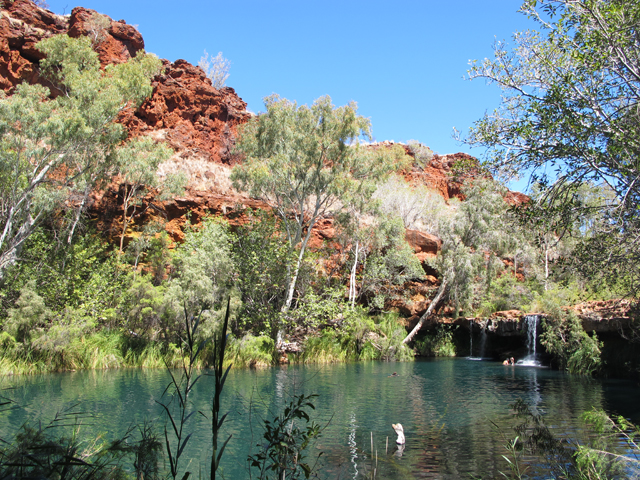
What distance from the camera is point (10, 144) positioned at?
1703 cm

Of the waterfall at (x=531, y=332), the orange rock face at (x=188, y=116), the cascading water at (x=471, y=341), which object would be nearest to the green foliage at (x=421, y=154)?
the orange rock face at (x=188, y=116)

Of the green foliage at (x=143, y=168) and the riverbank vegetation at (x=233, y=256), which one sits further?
the green foliage at (x=143, y=168)

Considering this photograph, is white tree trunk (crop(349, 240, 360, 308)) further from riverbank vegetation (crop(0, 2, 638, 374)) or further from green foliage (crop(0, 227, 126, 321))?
green foliage (crop(0, 227, 126, 321))

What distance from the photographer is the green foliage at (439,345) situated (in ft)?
89.0

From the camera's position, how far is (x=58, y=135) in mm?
16797

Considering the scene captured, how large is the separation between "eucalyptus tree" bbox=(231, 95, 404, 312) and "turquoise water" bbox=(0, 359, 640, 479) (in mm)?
8131

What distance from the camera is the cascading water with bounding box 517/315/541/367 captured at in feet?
72.5

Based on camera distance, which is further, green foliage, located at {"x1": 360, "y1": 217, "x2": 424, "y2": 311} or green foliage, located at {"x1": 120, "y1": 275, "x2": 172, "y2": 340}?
green foliage, located at {"x1": 360, "y1": 217, "x2": 424, "y2": 311}

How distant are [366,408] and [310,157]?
44.0 feet

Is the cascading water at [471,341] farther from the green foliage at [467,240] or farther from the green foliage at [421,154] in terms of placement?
the green foliage at [421,154]

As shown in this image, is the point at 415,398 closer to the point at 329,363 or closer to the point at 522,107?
the point at 522,107

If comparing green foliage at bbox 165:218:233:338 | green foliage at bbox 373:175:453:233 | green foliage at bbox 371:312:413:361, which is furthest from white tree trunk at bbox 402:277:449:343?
green foliage at bbox 165:218:233:338

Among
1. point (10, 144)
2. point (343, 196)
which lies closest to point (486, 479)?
point (343, 196)

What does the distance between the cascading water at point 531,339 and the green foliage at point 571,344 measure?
2.07 metres
